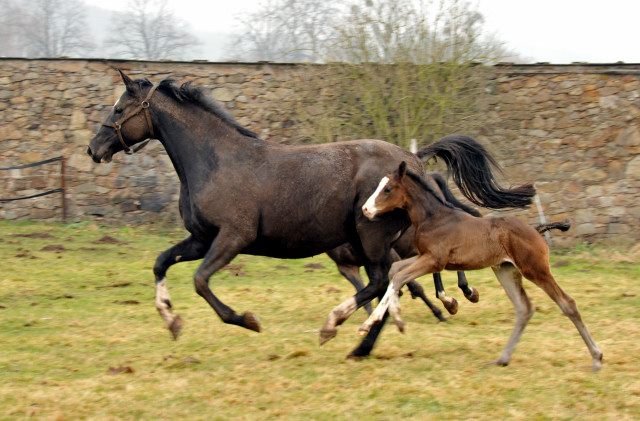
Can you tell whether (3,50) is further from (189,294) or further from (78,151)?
(189,294)

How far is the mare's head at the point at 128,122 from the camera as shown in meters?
6.83

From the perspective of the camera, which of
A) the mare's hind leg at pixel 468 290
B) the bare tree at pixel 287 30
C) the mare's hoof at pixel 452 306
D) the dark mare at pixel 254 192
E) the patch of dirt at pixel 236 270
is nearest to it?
the dark mare at pixel 254 192

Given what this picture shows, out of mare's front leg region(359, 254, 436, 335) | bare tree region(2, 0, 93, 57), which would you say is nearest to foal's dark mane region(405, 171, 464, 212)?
mare's front leg region(359, 254, 436, 335)

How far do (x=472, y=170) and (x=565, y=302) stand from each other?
1.84 m

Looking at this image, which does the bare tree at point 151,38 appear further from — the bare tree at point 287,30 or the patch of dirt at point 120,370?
the patch of dirt at point 120,370

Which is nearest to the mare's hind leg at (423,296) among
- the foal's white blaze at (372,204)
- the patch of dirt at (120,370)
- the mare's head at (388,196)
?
the mare's head at (388,196)

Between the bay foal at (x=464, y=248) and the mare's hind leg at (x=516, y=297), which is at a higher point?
the bay foal at (x=464, y=248)

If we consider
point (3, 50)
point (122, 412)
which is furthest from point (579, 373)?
point (3, 50)

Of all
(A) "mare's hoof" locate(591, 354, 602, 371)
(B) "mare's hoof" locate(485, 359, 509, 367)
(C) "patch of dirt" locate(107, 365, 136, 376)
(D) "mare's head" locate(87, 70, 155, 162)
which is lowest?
(C) "patch of dirt" locate(107, 365, 136, 376)

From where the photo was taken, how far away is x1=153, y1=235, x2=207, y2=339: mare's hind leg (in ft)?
21.6

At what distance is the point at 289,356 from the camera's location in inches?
253

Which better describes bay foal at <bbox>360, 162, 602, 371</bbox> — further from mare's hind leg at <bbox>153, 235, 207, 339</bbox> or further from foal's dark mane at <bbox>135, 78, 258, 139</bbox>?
mare's hind leg at <bbox>153, 235, 207, 339</bbox>

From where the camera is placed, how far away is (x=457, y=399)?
5094 millimetres

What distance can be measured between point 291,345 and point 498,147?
987cm
